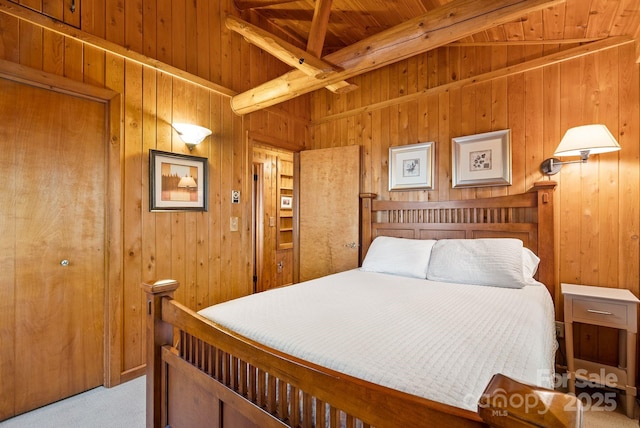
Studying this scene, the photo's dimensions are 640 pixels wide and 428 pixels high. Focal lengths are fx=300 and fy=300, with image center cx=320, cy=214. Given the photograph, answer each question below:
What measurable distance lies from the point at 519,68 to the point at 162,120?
3.14 meters

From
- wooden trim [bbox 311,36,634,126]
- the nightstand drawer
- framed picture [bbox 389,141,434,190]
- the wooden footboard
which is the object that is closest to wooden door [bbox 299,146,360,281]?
framed picture [bbox 389,141,434,190]

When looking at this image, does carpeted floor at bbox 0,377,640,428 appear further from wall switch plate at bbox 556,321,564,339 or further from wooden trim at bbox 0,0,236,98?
wooden trim at bbox 0,0,236,98

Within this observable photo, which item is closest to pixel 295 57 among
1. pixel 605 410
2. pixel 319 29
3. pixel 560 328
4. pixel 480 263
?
pixel 319 29

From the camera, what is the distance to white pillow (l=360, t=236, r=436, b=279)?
258cm

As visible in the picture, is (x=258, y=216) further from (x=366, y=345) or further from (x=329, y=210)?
(x=366, y=345)

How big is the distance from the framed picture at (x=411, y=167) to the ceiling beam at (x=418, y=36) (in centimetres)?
125

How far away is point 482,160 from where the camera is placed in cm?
280

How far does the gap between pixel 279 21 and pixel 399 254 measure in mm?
3004

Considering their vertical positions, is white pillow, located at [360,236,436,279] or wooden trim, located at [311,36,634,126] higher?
wooden trim, located at [311,36,634,126]

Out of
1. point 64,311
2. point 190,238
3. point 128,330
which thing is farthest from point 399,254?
point 64,311

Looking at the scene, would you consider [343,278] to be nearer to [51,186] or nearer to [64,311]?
[64,311]

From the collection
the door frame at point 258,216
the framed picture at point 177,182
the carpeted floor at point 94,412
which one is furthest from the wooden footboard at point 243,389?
the door frame at point 258,216

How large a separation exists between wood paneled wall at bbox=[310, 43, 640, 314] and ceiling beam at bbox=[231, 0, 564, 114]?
1.18m

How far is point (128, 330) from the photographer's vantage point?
7.72 ft
